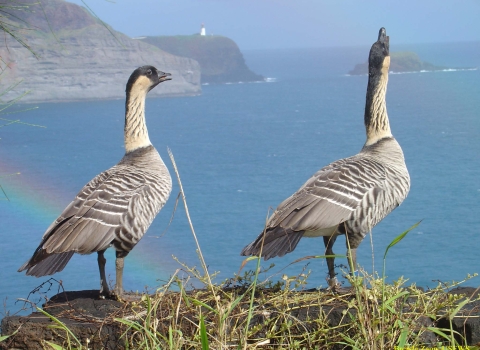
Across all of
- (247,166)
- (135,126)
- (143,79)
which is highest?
(143,79)

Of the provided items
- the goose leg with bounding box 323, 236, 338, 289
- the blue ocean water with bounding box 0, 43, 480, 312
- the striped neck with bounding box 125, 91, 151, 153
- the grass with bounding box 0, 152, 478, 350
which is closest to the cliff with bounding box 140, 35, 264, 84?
the blue ocean water with bounding box 0, 43, 480, 312

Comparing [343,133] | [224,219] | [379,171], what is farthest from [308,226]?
[343,133]

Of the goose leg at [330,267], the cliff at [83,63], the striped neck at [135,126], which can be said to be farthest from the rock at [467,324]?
the cliff at [83,63]

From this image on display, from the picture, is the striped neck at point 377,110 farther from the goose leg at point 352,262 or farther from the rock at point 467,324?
the rock at point 467,324

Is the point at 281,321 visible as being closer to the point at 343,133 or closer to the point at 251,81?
the point at 343,133

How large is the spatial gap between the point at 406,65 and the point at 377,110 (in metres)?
131

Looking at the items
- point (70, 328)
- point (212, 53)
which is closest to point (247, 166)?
point (212, 53)

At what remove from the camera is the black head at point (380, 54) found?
6.79 metres

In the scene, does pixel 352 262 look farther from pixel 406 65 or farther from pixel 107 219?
pixel 406 65

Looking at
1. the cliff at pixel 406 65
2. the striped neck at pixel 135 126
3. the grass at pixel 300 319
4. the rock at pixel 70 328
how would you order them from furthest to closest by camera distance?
the cliff at pixel 406 65 → the striped neck at pixel 135 126 → the rock at pixel 70 328 → the grass at pixel 300 319

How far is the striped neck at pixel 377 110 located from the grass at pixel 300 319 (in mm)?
2224

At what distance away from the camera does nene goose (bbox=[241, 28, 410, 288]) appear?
18.0 ft

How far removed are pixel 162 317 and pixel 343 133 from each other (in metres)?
76.5

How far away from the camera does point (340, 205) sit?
225 inches
